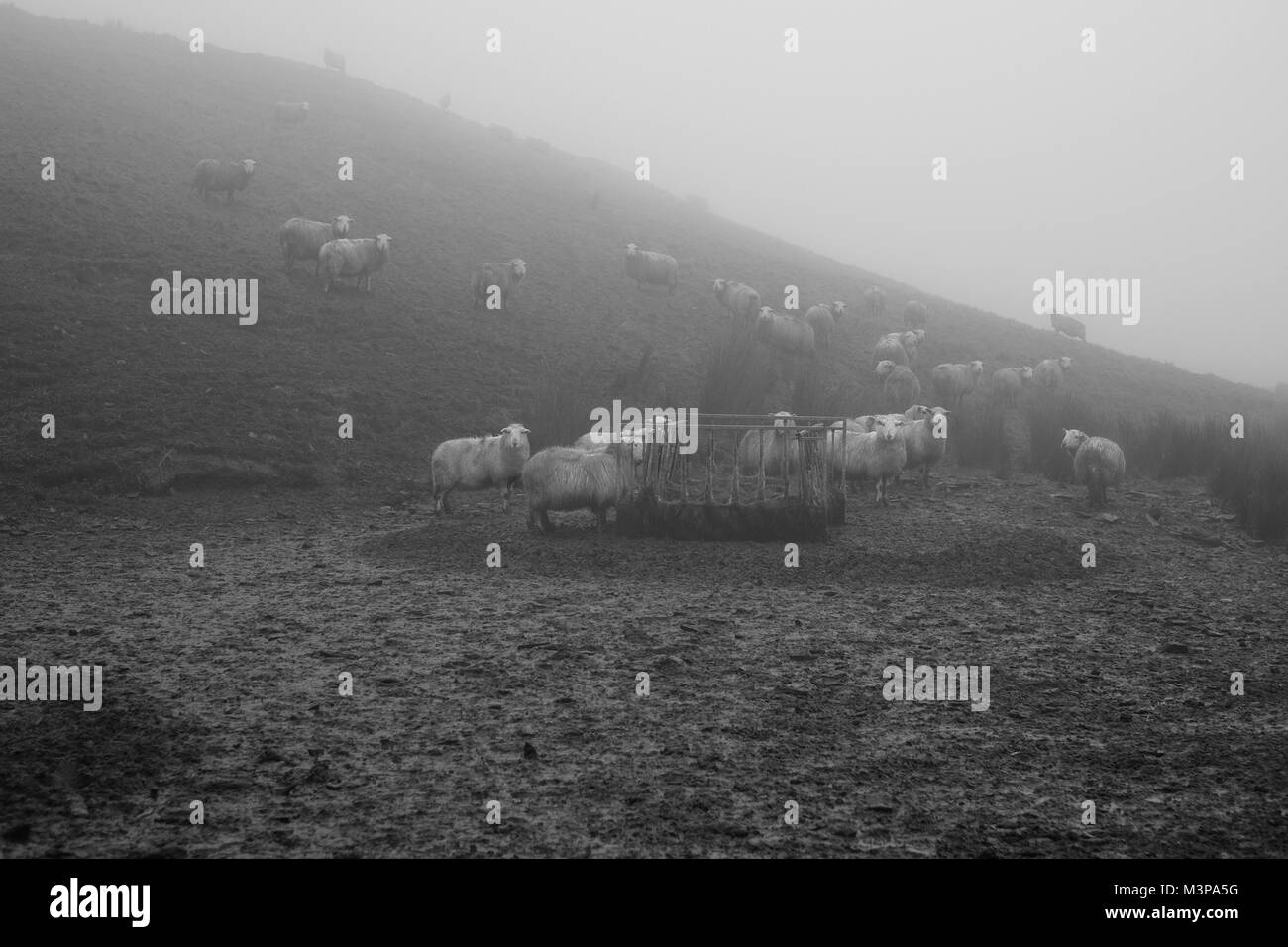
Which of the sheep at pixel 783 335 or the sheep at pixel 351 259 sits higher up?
the sheep at pixel 351 259

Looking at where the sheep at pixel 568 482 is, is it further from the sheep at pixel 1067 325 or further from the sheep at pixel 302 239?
the sheep at pixel 1067 325

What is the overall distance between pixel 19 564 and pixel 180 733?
519 centimetres

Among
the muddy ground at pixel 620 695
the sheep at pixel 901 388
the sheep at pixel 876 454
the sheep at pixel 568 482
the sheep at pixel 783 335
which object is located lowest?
the muddy ground at pixel 620 695

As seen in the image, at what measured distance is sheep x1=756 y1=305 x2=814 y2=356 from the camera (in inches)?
905

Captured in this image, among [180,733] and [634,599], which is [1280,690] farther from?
[180,733]

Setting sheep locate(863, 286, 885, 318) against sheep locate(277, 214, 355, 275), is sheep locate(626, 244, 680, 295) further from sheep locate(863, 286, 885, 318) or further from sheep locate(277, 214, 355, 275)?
sheep locate(277, 214, 355, 275)

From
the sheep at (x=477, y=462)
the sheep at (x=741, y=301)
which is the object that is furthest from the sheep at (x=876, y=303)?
the sheep at (x=477, y=462)

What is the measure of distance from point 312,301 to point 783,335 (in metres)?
9.81

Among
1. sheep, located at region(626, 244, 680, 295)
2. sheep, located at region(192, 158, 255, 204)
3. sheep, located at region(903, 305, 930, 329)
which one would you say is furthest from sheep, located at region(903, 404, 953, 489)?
sheep, located at region(192, 158, 255, 204)

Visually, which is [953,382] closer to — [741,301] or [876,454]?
[741,301]

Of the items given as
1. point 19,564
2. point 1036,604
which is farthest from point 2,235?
point 1036,604

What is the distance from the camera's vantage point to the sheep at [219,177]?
24172 millimetres

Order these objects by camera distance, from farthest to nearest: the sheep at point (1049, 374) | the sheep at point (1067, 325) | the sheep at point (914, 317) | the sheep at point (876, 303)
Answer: the sheep at point (1067, 325) < the sheep at point (876, 303) < the sheep at point (914, 317) < the sheep at point (1049, 374)

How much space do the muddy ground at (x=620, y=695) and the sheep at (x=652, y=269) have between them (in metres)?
14.3
